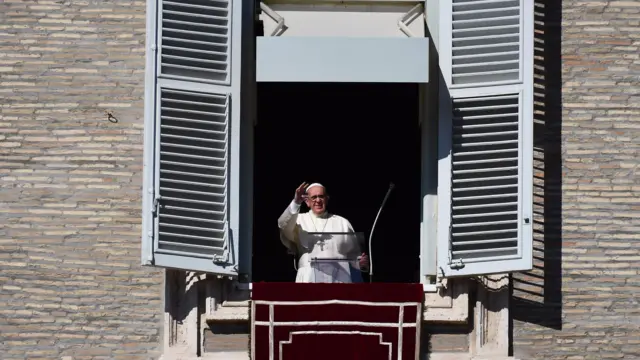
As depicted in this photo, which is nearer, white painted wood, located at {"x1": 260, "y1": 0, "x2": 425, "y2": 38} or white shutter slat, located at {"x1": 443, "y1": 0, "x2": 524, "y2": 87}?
white shutter slat, located at {"x1": 443, "y1": 0, "x2": 524, "y2": 87}

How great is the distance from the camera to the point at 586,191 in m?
15.6

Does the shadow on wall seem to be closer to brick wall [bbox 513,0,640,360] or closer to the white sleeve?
brick wall [bbox 513,0,640,360]

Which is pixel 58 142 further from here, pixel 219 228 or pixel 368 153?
pixel 368 153

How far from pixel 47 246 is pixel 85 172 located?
0.48 metres

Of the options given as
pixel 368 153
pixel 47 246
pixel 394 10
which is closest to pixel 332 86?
pixel 368 153

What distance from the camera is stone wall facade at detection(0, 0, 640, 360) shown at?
15.4m

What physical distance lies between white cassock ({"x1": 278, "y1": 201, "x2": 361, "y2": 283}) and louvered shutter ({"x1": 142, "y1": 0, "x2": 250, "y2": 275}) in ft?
1.92

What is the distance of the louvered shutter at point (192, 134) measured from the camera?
15.1 metres

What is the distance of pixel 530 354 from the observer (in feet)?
50.4

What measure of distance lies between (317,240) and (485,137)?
117 cm

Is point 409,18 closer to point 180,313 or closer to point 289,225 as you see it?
point 289,225

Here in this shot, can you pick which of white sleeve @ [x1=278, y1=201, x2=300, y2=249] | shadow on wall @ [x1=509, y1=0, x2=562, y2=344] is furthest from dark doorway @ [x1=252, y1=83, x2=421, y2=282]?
shadow on wall @ [x1=509, y1=0, x2=562, y2=344]

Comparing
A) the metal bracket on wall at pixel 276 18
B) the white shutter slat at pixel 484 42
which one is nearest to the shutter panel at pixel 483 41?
the white shutter slat at pixel 484 42

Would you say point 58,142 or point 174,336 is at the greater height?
point 58,142
